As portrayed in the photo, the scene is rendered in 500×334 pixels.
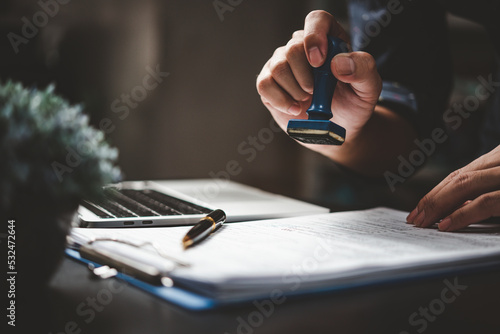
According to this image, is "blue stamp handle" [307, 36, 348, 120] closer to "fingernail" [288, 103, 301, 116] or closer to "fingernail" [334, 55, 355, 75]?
"fingernail" [334, 55, 355, 75]

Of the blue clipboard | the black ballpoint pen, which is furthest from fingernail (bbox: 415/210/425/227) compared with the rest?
the black ballpoint pen

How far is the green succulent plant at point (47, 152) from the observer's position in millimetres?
318

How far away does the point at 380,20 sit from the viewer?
3.47ft

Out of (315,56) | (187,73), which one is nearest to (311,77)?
(315,56)

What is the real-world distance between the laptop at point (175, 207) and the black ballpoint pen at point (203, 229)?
0.18 feet

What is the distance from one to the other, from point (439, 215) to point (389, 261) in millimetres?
218

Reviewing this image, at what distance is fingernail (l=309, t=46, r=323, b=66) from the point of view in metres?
0.57

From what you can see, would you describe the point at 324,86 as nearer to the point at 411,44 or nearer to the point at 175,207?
the point at 175,207

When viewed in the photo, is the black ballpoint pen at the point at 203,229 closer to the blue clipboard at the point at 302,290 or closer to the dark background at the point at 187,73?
the blue clipboard at the point at 302,290

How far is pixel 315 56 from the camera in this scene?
57cm

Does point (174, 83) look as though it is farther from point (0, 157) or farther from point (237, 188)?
point (0, 157)

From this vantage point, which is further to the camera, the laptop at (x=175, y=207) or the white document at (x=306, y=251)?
the laptop at (x=175, y=207)

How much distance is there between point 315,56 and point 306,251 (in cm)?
27

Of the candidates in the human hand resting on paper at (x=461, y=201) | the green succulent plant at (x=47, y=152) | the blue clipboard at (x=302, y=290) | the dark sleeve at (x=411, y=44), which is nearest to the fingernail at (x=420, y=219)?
the human hand resting on paper at (x=461, y=201)
